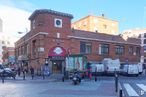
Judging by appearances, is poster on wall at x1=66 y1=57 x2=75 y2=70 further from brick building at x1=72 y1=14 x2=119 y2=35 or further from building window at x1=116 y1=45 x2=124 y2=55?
brick building at x1=72 y1=14 x2=119 y2=35

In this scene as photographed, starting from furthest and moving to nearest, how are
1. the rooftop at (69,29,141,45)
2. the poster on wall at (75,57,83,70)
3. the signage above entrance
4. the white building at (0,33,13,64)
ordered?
1. the white building at (0,33,13,64)
2. the rooftop at (69,29,141,45)
3. the signage above entrance
4. the poster on wall at (75,57,83,70)

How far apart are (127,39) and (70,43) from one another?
17.4 meters

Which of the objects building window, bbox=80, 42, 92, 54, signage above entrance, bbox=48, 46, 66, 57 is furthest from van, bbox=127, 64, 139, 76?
signage above entrance, bbox=48, 46, 66, 57

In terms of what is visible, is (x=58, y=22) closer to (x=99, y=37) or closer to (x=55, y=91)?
(x=99, y=37)

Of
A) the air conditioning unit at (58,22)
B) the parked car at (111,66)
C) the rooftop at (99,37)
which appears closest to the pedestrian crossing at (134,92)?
the air conditioning unit at (58,22)

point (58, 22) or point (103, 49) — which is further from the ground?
point (58, 22)

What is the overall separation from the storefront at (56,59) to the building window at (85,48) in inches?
217

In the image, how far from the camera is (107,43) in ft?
180

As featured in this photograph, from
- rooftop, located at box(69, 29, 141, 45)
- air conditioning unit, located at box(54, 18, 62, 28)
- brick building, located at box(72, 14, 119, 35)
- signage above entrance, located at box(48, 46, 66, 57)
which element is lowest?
signage above entrance, located at box(48, 46, 66, 57)

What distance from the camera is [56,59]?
146ft

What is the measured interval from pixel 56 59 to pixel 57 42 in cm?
292

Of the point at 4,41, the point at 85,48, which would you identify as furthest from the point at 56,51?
the point at 4,41

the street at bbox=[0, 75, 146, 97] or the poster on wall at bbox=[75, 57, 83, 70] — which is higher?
the poster on wall at bbox=[75, 57, 83, 70]

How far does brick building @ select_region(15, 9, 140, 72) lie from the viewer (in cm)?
4450
